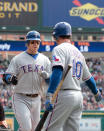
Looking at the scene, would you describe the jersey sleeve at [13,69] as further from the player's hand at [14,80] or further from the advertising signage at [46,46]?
the advertising signage at [46,46]

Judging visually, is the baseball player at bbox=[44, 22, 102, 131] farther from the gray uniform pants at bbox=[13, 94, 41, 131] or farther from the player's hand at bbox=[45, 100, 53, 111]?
the gray uniform pants at bbox=[13, 94, 41, 131]

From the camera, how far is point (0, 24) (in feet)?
43.4

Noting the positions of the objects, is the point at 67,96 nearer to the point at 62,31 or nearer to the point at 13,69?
the point at 62,31

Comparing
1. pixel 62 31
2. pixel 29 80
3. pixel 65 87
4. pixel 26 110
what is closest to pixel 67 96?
pixel 65 87

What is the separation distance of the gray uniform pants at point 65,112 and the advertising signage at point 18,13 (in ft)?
28.1

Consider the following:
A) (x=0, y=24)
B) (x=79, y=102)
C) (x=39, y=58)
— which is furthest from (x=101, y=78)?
(x=79, y=102)

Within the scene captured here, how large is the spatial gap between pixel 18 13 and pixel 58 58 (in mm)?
8673

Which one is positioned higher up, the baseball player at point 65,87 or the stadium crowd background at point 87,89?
the baseball player at point 65,87

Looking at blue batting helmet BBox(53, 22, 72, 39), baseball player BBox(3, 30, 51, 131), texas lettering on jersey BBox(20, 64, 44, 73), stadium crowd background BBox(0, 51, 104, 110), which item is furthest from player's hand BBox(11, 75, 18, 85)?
stadium crowd background BBox(0, 51, 104, 110)

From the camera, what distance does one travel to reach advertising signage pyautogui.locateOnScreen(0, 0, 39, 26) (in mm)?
13250

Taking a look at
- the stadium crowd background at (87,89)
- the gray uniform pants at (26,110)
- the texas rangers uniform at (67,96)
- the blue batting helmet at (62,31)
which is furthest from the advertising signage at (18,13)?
A: the texas rangers uniform at (67,96)

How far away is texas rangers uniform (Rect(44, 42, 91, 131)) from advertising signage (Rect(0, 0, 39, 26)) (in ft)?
27.6

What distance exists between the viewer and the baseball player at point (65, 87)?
189 inches

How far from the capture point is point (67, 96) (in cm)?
490
